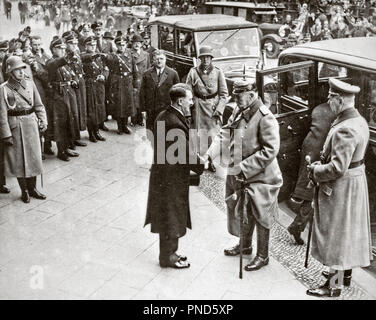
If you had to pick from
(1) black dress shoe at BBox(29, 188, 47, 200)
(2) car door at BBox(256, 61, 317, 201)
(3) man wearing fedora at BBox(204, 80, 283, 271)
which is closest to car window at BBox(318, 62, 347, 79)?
(2) car door at BBox(256, 61, 317, 201)

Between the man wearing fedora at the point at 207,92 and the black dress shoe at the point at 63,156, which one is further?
the black dress shoe at the point at 63,156

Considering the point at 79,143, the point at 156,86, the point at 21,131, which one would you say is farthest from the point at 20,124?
the point at 79,143

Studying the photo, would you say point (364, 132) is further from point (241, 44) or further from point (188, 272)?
point (241, 44)

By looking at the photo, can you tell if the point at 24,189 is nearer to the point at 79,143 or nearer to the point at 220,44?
the point at 79,143

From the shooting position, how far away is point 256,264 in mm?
5102

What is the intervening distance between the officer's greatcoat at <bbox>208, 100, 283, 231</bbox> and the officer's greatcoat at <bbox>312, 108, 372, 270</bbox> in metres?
0.53

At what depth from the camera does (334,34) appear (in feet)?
60.2

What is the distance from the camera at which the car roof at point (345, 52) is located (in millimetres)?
5328

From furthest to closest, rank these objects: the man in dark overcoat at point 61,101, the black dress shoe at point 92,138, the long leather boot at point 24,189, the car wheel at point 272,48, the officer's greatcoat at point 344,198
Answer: the car wheel at point 272,48 < the black dress shoe at point 92,138 < the man in dark overcoat at point 61,101 < the long leather boot at point 24,189 < the officer's greatcoat at point 344,198

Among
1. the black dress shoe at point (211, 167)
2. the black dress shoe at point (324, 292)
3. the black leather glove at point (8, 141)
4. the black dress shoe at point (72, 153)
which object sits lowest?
the black dress shoe at point (211, 167)

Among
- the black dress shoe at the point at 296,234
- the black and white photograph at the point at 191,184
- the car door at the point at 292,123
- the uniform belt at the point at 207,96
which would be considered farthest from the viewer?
the uniform belt at the point at 207,96

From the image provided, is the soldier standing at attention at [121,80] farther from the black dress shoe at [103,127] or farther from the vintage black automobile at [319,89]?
the vintage black automobile at [319,89]

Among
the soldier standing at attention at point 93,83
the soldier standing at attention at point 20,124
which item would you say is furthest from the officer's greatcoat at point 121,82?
the soldier standing at attention at point 20,124
